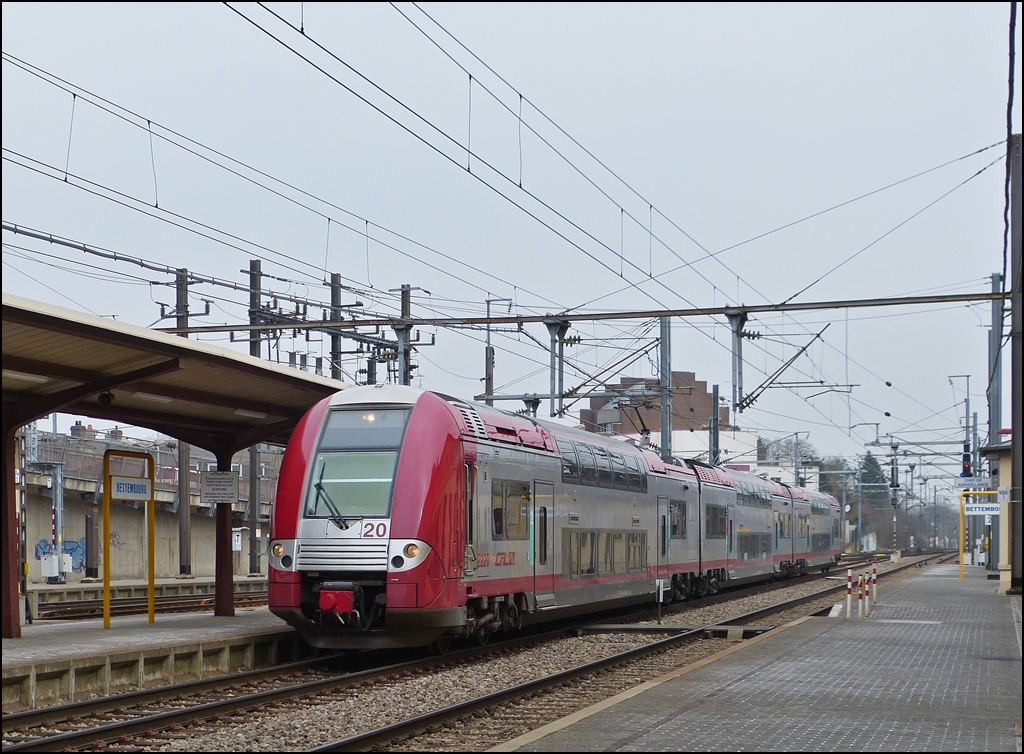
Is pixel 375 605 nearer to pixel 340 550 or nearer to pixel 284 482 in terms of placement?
pixel 340 550

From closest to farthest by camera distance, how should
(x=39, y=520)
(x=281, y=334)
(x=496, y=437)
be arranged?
(x=496, y=437) < (x=281, y=334) < (x=39, y=520)

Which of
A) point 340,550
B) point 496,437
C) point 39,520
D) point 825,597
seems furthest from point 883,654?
point 39,520

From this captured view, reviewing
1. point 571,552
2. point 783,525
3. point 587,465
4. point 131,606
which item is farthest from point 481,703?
point 783,525

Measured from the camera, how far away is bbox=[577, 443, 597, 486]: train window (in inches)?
776

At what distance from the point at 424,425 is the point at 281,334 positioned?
19207 millimetres

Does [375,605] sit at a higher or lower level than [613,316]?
lower

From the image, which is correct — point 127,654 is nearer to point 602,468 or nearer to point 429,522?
point 429,522

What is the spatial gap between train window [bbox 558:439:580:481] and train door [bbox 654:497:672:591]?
208 inches

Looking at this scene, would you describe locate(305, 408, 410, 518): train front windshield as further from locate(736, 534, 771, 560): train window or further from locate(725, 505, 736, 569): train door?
locate(736, 534, 771, 560): train window

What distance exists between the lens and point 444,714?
10844 millimetres

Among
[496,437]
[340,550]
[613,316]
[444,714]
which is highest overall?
[613,316]

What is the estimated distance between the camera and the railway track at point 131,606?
21661 mm

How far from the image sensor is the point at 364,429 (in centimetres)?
1513

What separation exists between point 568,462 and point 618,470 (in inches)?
112
